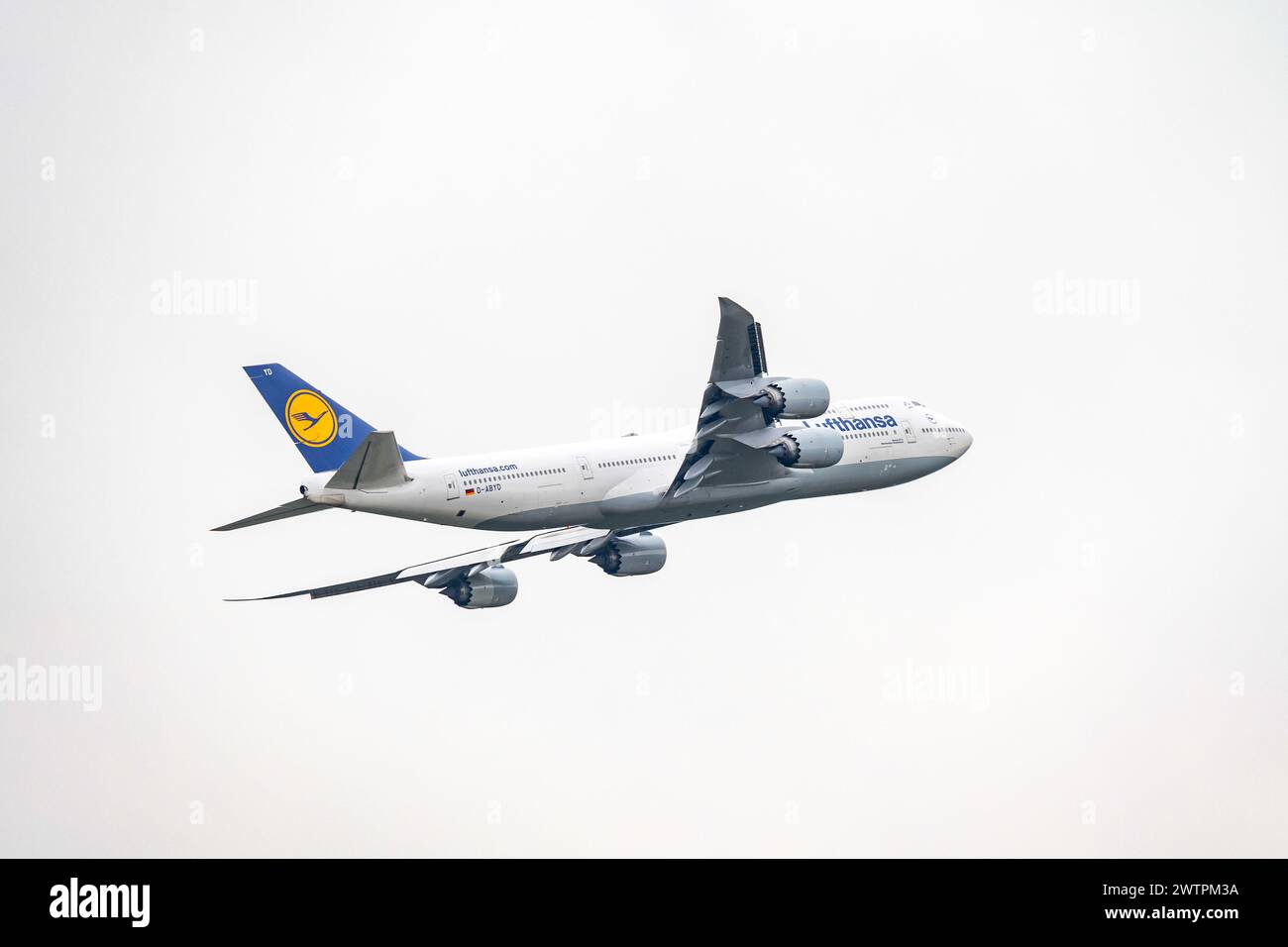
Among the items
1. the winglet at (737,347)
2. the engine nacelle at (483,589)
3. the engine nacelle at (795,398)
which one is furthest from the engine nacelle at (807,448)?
the engine nacelle at (483,589)

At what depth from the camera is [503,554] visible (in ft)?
235

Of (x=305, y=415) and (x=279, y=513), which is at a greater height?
(x=305, y=415)

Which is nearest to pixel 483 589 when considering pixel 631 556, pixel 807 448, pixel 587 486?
pixel 631 556

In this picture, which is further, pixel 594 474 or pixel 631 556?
pixel 631 556

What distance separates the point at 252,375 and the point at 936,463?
24679 mm

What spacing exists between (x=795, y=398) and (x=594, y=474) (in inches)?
270

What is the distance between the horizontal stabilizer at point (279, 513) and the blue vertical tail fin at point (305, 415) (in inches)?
111

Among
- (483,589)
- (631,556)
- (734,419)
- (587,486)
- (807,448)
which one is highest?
(734,419)

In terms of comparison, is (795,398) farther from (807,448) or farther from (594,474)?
(594,474)

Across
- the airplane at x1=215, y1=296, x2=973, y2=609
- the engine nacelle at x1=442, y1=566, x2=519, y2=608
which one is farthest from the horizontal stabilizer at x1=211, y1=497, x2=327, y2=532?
the engine nacelle at x1=442, y1=566, x2=519, y2=608

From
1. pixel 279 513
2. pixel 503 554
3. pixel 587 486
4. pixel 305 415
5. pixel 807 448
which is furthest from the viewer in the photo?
pixel 503 554

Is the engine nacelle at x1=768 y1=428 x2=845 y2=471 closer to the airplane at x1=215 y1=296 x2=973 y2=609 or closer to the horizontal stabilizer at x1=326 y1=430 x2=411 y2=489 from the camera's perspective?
the airplane at x1=215 y1=296 x2=973 y2=609

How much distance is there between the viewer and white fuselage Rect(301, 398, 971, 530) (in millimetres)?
64688

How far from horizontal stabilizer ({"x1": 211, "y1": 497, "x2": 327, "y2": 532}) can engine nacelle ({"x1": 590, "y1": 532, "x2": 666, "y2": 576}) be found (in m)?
12.9
